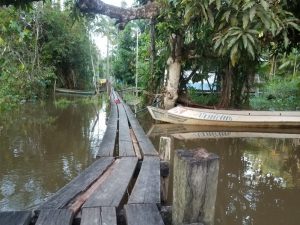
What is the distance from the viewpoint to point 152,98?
15.4 meters

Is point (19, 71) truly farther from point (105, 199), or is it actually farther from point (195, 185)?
point (195, 185)

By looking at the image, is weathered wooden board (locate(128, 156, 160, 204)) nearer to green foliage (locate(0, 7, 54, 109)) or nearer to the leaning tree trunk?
the leaning tree trunk

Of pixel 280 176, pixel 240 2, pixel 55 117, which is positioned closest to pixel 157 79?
pixel 55 117

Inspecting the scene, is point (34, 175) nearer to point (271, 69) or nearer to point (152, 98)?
point (152, 98)

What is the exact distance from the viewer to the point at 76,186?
11.5 ft

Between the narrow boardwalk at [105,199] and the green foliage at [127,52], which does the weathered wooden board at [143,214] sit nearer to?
the narrow boardwalk at [105,199]

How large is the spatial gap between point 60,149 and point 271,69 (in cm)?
2168

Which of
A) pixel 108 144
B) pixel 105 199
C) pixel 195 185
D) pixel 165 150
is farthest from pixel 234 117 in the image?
pixel 195 185

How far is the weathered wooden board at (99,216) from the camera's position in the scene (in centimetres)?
263

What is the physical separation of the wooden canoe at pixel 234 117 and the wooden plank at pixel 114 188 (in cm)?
770

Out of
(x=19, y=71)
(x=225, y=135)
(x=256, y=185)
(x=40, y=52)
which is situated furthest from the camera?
(x=40, y=52)

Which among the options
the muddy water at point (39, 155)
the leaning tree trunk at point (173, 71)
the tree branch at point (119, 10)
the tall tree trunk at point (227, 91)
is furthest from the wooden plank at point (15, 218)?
the tall tree trunk at point (227, 91)

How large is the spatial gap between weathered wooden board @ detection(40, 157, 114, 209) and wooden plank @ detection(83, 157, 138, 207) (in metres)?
0.15

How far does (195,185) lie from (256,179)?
411 cm
